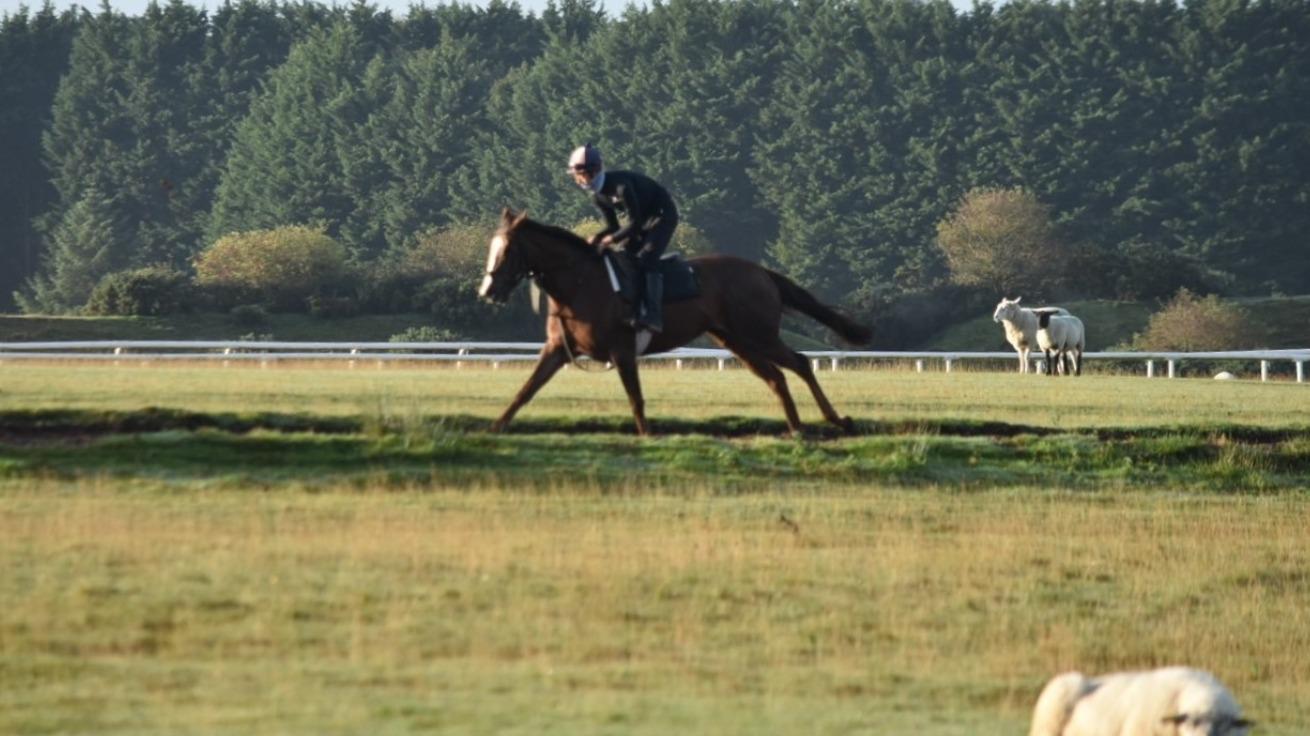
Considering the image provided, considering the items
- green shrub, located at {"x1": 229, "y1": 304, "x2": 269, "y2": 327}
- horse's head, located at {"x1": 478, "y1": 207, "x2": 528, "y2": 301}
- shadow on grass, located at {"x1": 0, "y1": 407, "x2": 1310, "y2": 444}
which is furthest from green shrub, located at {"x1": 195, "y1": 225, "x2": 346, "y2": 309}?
horse's head, located at {"x1": 478, "y1": 207, "x2": 528, "y2": 301}

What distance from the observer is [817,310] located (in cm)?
2594

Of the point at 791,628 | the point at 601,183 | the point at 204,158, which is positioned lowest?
the point at 791,628

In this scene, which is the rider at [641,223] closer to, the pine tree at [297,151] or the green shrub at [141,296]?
the green shrub at [141,296]

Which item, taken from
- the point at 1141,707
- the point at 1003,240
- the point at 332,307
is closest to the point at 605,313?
the point at 1141,707

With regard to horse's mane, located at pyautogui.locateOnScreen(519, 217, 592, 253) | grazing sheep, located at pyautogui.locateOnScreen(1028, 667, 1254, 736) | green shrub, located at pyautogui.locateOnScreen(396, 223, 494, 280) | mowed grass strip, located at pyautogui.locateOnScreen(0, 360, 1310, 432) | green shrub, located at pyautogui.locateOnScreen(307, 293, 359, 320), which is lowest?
grazing sheep, located at pyautogui.locateOnScreen(1028, 667, 1254, 736)

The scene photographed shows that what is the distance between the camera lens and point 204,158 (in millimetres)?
99312

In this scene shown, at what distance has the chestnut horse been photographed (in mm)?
22734

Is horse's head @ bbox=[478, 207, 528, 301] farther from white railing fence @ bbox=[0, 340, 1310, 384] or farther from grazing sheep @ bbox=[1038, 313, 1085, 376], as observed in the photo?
grazing sheep @ bbox=[1038, 313, 1085, 376]

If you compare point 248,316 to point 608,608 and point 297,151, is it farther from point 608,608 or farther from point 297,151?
point 608,608

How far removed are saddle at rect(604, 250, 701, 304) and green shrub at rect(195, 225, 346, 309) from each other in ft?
133

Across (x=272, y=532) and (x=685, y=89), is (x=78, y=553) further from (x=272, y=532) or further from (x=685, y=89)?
(x=685, y=89)

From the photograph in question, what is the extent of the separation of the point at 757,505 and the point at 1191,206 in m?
69.0

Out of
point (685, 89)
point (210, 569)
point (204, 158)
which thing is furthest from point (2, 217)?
point (210, 569)

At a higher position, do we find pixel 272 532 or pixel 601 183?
pixel 601 183
